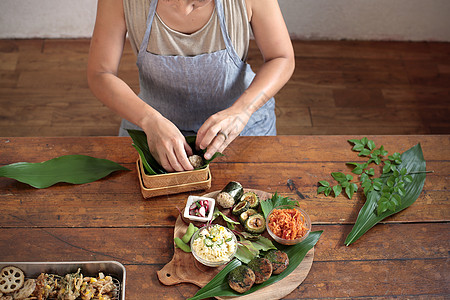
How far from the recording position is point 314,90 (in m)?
3.28

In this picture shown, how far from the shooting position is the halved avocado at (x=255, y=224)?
1.45 m

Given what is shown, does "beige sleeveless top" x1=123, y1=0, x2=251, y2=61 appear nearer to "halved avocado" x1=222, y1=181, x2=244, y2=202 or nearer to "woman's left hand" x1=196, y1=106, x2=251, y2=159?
"woman's left hand" x1=196, y1=106, x2=251, y2=159

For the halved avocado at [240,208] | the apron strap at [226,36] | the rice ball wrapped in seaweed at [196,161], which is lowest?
the halved avocado at [240,208]

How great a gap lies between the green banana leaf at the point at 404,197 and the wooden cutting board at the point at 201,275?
0.65 ft

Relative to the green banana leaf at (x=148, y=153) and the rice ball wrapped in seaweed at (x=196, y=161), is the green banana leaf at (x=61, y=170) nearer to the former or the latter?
the green banana leaf at (x=148, y=153)

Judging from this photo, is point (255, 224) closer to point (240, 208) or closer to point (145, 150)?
point (240, 208)

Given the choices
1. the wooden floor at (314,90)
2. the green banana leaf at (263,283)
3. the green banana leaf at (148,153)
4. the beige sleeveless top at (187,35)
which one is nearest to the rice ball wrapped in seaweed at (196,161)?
the green banana leaf at (148,153)

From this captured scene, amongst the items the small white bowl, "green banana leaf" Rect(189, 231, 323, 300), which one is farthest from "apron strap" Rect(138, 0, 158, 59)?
"green banana leaf" Rect(189, 231, 323, 300)

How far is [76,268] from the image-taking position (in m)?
1.37

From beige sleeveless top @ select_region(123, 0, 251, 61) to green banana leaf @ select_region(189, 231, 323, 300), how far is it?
863mm

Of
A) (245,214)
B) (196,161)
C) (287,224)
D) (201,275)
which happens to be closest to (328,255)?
(287,224)

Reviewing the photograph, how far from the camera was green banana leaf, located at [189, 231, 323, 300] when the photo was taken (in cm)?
131

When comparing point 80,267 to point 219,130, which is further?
point 219,130

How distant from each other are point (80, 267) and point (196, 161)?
0.52 metres
